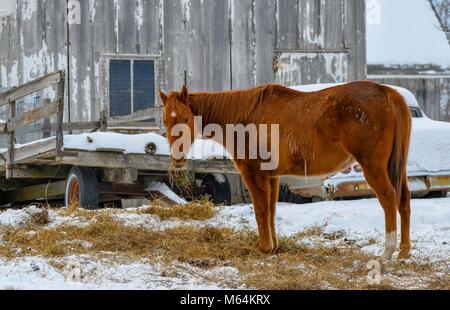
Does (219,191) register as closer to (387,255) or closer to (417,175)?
(417,175)

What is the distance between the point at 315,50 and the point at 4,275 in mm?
10774

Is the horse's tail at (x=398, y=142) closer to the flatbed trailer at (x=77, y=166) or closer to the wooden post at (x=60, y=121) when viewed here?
the flatbed trailer at (x=77, y=166)

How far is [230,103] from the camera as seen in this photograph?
733cm

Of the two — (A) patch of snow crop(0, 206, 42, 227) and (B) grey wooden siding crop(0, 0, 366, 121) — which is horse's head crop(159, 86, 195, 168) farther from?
(B) grey wooden siding crop(0, 0, 366, 121)

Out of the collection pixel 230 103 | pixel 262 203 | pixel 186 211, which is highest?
pixel 230 103

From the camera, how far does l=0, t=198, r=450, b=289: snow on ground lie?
5.23 metres

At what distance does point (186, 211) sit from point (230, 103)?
1.86 m

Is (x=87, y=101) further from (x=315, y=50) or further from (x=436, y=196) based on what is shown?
(x=436, y=196)

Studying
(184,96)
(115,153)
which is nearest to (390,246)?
(184,96)

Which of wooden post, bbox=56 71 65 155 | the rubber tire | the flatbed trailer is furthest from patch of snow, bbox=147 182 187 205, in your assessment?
wooden post, bbox=56 71 65 155

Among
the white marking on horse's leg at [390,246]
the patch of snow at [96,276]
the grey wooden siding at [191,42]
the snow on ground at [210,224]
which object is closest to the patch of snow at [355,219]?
the snow on ground at [210,224]

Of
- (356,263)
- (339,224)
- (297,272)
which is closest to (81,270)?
(297,272)

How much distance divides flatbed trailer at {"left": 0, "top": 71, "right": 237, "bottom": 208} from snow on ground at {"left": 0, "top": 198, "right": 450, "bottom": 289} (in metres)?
1.35

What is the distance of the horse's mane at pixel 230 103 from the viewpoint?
7227 mm
